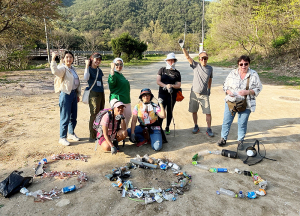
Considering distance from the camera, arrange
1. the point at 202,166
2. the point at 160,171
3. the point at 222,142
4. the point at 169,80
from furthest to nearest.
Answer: the point at 169,80 < the point at 222,142 < the point at 202,166 < the point at 160,171

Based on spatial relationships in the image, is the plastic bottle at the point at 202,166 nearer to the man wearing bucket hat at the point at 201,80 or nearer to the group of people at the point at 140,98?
the group of people at the point at 140,98

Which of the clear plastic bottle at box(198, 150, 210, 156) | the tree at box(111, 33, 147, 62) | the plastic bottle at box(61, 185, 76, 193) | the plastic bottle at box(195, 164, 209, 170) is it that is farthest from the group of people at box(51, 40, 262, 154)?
the tree at box(111, 33, 147, 62)

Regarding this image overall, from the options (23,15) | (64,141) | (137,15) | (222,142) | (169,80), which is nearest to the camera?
(64,141)

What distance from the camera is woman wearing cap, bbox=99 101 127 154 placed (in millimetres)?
3660

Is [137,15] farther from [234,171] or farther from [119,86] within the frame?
[234,171]

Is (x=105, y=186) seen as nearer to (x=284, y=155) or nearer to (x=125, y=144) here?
(x=125, y=144)

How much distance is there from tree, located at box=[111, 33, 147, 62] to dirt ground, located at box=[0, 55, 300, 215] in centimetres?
1802

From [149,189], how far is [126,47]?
22.4 m

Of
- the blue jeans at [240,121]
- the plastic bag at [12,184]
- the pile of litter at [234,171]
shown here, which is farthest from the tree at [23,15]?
the pile of litter at [234,171]

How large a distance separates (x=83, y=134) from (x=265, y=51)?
70.1ft

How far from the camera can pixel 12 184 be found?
9.02ft

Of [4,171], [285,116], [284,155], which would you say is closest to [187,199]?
[284,155]

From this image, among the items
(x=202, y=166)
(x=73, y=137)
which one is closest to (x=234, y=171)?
(x=202, y=166)

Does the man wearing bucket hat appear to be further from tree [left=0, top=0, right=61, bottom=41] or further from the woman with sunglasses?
tree [left=0, top=0, right=61, bottom=41]
